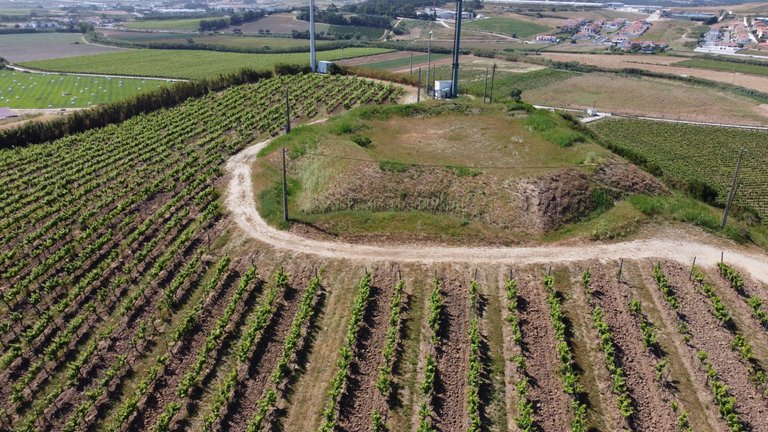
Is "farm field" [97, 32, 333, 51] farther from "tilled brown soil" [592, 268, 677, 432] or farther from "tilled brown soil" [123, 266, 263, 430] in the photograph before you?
"tilled brown soil" [592, 268, 677, 432]

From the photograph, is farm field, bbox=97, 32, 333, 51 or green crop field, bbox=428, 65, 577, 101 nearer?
green crop field, bbox=428, 65, 577, 101

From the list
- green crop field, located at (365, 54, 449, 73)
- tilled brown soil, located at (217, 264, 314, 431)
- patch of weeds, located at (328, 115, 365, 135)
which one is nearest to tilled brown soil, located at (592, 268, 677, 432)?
tilled brown soil, located at (217, 264, 314, 431)

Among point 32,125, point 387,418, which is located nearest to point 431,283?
point 387,418

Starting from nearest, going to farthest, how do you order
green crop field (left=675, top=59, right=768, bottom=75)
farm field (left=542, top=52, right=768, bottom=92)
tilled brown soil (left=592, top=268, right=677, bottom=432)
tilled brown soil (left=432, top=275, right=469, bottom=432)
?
tilled brown soil (left=592, top=268, right=677, bottom=432) < tilled brown soil (left=432, top=275, right=469, bottom=432) < farm field (left=542, top=52, right=768, bottom=92) < green crop field (left=675, top=59, right=768, bottom=75)

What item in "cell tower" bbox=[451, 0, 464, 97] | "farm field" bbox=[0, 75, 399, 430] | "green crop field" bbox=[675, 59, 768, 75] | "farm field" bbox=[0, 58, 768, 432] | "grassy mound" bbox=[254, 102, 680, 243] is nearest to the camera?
"farm field" bbox=[0, 58, 768, 432]

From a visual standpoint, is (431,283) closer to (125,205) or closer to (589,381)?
(589,381)

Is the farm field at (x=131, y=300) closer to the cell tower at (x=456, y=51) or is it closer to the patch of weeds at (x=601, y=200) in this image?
the patch of weeds at (x=601, y=200)

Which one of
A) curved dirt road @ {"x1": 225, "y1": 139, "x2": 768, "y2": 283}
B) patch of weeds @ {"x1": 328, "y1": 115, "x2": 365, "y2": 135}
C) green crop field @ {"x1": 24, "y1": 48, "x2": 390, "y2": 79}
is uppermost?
green crop field @ {"x1": 24, "y1": 48, "x2": 390, "y2": 79}

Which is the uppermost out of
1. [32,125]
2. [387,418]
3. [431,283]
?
[32,125]
